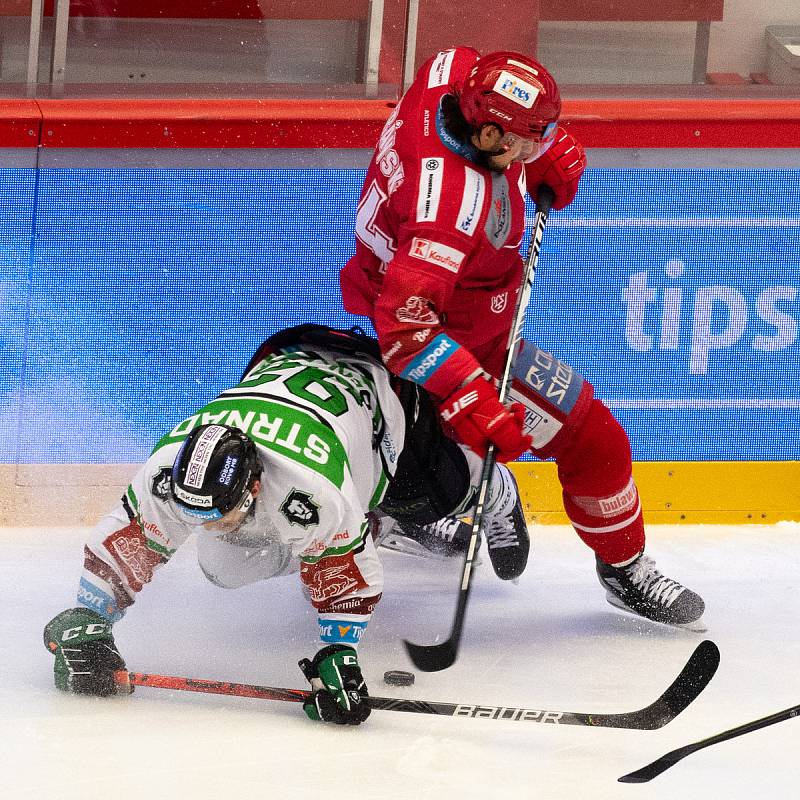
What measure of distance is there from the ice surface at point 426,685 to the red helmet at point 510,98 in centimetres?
119

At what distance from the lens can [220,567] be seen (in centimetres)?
286

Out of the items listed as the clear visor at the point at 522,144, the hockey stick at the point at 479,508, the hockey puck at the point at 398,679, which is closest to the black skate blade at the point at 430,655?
the hockey stick at the point at 479,508

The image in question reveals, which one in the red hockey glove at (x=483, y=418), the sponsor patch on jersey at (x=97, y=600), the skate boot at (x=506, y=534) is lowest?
the skate boot at (x=506, y=534)

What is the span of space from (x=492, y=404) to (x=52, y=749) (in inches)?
41.2

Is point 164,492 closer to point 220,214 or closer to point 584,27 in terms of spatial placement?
point 220,214

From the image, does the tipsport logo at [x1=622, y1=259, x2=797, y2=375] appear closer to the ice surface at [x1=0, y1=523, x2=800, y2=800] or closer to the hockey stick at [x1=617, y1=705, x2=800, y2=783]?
the ice surface at [x1=0, y1=523, x2=800, y2=800]

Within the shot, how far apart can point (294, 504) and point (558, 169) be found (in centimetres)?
116

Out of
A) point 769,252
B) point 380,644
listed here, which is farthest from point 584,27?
point 380,644

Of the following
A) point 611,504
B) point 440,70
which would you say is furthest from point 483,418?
point 440,70

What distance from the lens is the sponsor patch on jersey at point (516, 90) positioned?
8.59 feet

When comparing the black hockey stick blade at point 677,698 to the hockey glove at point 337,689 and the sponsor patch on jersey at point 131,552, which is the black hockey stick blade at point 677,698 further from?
the sponsor patch on jersey at point 131,552

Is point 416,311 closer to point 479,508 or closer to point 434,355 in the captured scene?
point 434,355

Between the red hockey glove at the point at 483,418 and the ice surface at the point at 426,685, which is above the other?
the red hockey glove at the point at 483,418

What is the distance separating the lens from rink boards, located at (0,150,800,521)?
152 inches
